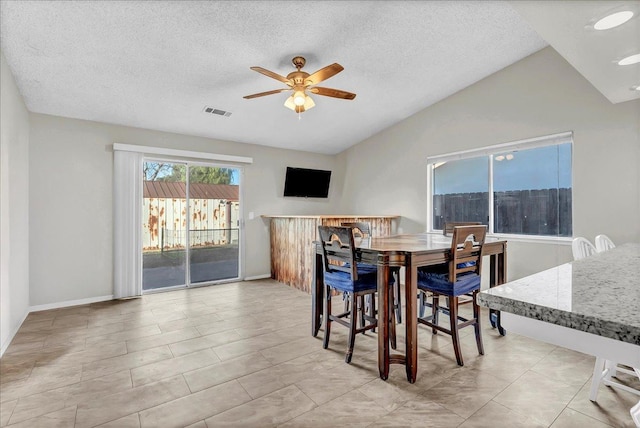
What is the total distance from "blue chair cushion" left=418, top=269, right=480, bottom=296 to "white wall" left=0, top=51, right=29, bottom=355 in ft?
11.5

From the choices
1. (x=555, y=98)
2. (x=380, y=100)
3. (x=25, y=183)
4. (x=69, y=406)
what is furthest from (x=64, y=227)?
(x=555, y=98)

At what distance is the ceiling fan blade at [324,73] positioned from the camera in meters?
2.71

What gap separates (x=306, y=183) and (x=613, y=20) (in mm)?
4701

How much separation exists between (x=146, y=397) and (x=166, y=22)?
285cm

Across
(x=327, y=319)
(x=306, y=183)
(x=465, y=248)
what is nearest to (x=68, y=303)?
(x=327, y=319)

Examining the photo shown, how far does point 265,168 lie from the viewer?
221 inches

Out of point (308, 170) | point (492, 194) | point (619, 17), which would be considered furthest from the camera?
point (308, 170)

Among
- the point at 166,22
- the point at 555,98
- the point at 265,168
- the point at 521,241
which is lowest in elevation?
the point at 521,241

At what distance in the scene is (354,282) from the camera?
2.46m

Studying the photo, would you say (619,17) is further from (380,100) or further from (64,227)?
(64,227)

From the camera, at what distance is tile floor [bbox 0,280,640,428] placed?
183cm

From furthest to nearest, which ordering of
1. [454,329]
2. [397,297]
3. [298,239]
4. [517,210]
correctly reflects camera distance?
[298,239], [517,210], [397,297], [454,329]

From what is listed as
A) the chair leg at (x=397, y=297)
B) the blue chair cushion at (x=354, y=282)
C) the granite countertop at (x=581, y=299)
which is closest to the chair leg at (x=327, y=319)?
the blue chair cushion at (x=354, y=282)

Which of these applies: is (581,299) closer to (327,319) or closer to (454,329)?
(454,329)
